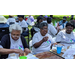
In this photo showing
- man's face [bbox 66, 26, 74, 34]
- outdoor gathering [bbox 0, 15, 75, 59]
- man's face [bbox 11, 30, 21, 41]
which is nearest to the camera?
outdoor gathering [bbox 0, 15, 75, 59]

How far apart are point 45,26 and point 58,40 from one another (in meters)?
0.72

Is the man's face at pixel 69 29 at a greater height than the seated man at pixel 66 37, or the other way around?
the man's face at pixel 69 29

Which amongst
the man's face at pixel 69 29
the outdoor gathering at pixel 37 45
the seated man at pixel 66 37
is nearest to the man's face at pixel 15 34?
the outdoor gathering at pixel 37 45

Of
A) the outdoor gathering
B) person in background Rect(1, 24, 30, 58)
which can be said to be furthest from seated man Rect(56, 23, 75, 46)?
person in background Rect(1, 24, 30, 58)

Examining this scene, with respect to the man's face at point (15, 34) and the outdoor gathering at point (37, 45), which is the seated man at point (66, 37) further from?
the man's face at point (15, 34)

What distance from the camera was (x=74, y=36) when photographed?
3160 mm

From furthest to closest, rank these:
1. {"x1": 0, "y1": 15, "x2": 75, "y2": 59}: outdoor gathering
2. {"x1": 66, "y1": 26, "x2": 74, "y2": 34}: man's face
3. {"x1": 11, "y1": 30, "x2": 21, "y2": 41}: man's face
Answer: {"x1": 66, "y1": 26, "x2": 74, "y2": 34}: man's face → {"x1": 11, "y1": 30, "x2": 21, "y2": 41}: man's face → {"x1": 0, "y1": 15, "x2": 75, "y2": 59}: outdoor gathering

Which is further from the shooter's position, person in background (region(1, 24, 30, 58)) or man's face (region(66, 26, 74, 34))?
man's face (region(66, 26, 74, 34))

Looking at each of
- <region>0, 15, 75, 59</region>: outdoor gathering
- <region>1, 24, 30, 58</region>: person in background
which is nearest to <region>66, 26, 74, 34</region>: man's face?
<region>0, 15, 75, 59</region>: outdoor gathering

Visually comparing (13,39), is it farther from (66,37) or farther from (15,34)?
(66,37)

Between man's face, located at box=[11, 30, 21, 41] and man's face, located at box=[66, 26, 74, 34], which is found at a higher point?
man's face, located at box=[66, 26, 74, 34]

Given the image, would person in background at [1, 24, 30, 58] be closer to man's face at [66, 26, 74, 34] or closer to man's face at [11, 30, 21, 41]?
man's face at [11, 30, 21, 41]

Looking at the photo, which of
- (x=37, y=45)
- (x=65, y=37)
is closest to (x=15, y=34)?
(x=37, y=45)
